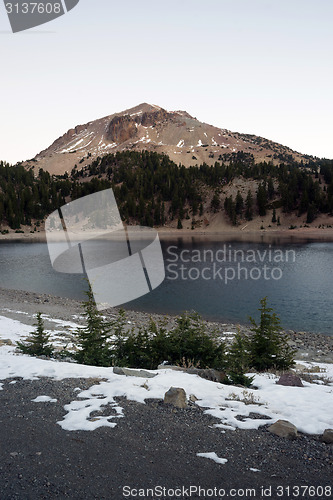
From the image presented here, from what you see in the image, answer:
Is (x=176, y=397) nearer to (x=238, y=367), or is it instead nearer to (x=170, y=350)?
(x=238, y=367)

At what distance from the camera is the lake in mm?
25375

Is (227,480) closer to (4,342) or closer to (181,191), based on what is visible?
(4,342)

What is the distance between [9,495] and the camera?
406 centimetres

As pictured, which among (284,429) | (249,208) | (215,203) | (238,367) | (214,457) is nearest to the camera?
(214,457)

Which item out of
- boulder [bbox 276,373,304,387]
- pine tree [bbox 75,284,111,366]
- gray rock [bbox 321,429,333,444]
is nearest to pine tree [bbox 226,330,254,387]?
boulder [bbox 276,373,304,387]

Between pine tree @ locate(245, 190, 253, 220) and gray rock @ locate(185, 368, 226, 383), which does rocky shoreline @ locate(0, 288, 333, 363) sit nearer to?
gray rock @ locate(185, 368, 226, 383)

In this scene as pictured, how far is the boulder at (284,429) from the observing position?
566cm

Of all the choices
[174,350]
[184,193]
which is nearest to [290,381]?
[174,350]

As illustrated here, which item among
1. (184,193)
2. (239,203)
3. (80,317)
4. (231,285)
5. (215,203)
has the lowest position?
(231,285)

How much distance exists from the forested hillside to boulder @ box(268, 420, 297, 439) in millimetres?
113229

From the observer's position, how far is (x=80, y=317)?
22.3 metres

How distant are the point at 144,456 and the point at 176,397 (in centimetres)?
195

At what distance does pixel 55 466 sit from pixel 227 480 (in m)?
2.32

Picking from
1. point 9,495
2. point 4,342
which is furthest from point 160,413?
point 4,342
